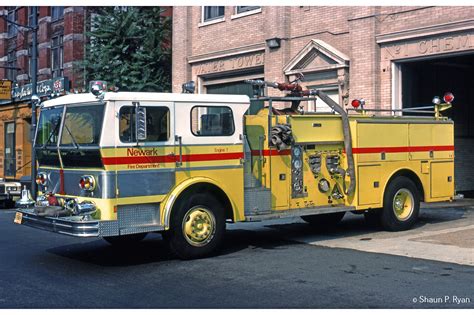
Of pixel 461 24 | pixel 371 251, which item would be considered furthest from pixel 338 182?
pixel 461 24

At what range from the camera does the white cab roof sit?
8.39m

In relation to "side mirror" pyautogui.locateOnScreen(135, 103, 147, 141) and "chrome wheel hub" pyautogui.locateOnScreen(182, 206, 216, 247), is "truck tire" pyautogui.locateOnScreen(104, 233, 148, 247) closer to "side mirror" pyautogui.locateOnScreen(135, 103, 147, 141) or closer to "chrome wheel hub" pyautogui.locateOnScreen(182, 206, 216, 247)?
"chrome wheel hub" pyautogui.locateOnScreen(182, 206, 216, 247)

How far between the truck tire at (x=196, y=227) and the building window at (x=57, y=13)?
2362cm

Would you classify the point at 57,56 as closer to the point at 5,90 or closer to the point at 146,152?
the point at 5,90

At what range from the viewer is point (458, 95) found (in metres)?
18.7

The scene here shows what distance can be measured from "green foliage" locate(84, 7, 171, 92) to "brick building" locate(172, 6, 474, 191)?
1509mm

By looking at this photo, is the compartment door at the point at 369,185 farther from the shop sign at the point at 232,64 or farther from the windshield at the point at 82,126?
the shop sign at the point at 232,64

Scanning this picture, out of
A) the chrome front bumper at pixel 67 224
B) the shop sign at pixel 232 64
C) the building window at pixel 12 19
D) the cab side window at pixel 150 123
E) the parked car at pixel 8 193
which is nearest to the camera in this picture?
the chrome front bumper at pixel 67 224

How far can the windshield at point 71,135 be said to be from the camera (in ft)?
27.6

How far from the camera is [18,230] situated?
41.6 ft

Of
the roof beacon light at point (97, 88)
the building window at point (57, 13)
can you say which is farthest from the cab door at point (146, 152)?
the building window at point (57, 13)

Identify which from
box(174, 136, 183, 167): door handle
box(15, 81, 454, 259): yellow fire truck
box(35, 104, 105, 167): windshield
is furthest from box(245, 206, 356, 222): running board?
box(35, 104, 105, 167): windshield

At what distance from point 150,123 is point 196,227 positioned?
159 centimetres

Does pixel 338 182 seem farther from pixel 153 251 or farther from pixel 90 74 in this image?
pixel 90 74
